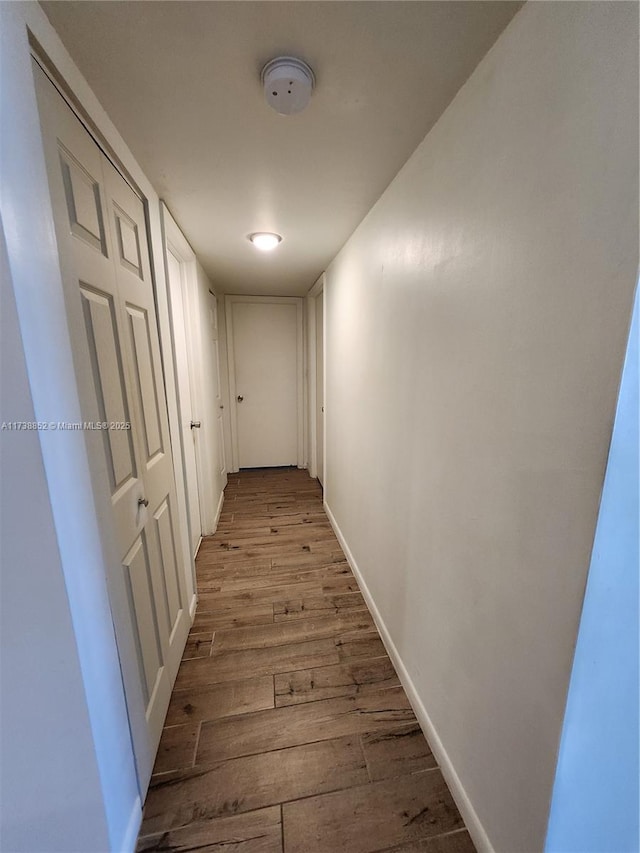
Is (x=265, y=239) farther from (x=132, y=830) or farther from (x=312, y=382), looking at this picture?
(x=132, y=830)

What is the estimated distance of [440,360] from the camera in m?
1.10

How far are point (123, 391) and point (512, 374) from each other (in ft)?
3.80

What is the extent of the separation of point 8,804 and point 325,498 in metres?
2.55

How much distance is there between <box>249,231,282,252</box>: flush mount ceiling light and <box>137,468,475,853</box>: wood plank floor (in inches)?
86.6

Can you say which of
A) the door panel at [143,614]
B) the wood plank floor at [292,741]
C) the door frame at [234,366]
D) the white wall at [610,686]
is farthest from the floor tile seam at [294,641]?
the door frame at [234,366]

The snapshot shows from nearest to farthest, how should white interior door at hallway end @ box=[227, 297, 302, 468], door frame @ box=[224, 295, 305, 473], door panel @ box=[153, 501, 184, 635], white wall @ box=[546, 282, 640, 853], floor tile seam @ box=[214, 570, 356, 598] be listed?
1. white wall @ box=[546, 282, 640, 853]
2. door panel @ box=[153, 501, 184, 635]
3. floor tile seam @ box=[214, 570, 356, 598]
4. door frame @ box=[224, 295, 305, 473]
5. white interior door at hallway end @ box=[227, 297, 302, 468]

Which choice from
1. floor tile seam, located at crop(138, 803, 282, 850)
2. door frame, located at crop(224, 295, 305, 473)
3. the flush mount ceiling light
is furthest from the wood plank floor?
door frame, located at crop(224, 295, 305, 473)

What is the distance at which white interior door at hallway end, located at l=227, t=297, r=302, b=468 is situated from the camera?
4008 millimetres

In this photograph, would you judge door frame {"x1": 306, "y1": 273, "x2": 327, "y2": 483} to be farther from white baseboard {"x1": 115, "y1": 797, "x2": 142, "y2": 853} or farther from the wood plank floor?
white baseboard {"x1": 115, "y1": 797, "x2": 142, "y2": 853}

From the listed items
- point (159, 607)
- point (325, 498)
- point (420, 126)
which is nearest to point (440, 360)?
point (420, 126)

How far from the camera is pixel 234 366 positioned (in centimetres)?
405

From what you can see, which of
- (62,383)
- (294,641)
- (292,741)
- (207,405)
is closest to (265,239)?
(207,405)

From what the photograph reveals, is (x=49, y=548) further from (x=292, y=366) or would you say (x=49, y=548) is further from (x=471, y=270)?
(x=292, y=366)

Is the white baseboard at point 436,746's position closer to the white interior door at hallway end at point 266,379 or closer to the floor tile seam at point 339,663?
the floor tile seam at point 339,663
